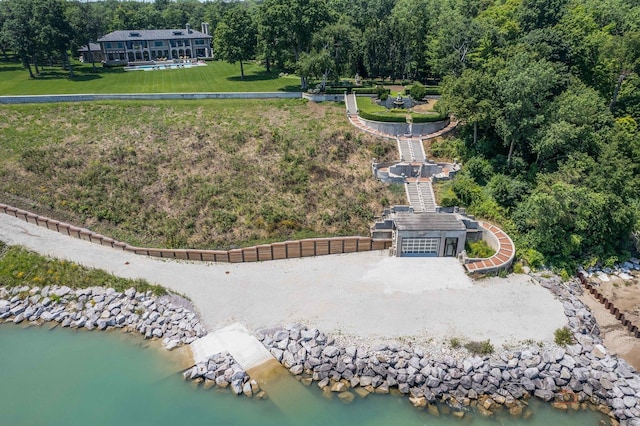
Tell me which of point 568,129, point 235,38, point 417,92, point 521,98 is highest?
point 235,38

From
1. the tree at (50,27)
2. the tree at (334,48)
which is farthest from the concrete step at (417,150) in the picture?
the tree at (50,27)

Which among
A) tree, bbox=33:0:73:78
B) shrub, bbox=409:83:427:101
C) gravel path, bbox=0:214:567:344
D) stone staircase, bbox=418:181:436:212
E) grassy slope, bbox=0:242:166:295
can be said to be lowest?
gravel path, bbox=0:214:567:344

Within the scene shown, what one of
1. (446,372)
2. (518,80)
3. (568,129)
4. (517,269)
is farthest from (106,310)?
(568,129)

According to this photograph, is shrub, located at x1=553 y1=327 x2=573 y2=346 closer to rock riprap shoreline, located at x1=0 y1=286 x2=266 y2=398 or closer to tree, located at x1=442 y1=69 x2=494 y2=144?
rock riprap shoreline, located at x1=0 y1=286 x2=266 y2=398

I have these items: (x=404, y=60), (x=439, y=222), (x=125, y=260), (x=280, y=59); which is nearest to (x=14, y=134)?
(x=125, y=260)

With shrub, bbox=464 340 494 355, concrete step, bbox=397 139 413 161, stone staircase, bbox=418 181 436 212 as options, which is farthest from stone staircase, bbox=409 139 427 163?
shrub, bbox=464 340 494 355

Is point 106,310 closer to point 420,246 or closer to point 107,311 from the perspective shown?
point 107,311

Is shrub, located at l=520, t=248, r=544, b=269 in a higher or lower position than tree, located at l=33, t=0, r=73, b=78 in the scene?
lower
